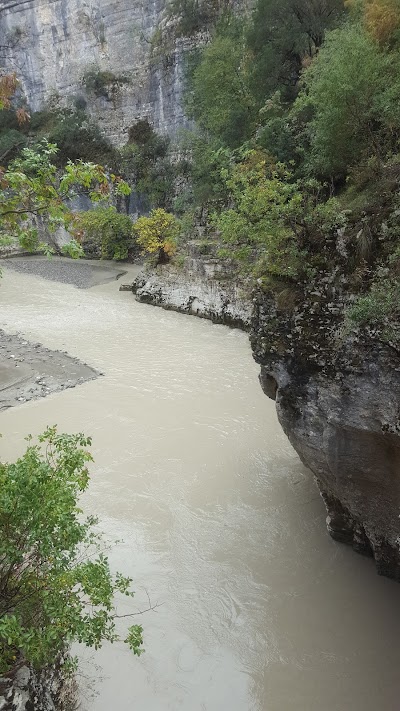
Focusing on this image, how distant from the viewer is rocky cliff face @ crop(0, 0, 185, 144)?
3962 centimetres

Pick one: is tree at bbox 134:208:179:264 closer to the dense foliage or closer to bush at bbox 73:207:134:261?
the dense foliage

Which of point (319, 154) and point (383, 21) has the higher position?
point (383, 21)

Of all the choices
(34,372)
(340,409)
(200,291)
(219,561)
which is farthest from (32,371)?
(340,409)

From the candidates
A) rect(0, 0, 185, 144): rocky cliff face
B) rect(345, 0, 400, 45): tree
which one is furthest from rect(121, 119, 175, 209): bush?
rect(345, 0, 400, 45): tree

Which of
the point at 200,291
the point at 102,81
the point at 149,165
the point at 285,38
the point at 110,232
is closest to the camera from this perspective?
the point at 285,38

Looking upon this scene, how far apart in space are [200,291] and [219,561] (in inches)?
599

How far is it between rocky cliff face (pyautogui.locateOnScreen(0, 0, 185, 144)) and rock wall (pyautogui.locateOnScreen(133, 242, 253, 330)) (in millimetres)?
21417

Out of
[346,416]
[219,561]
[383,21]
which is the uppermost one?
[383,21]

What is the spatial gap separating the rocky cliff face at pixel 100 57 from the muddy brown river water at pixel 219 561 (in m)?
33.4

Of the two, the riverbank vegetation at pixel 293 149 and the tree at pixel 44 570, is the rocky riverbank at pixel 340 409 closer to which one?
the riverbank vegetation at pixel 293 149

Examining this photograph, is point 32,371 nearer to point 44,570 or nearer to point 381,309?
point 44,570

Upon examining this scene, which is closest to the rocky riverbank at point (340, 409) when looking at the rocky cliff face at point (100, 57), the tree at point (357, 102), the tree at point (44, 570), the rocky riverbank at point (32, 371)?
the tree at point (44, 570)

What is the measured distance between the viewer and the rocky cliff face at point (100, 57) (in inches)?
1560

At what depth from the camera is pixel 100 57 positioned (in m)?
42.7
